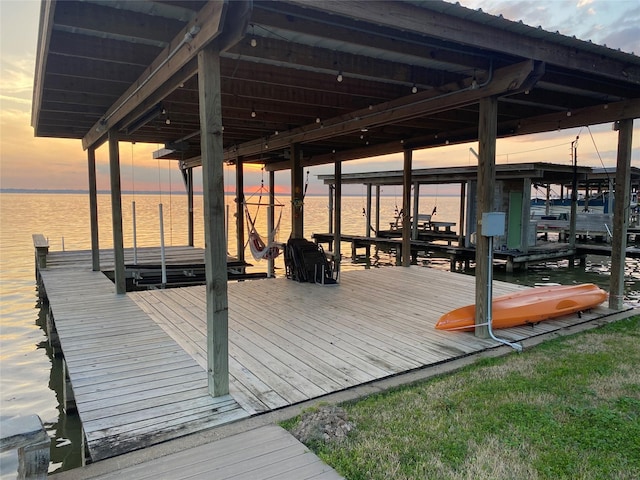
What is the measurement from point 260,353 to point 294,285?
3035mm

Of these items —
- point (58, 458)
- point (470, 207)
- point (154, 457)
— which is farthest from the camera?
point (470, 207)

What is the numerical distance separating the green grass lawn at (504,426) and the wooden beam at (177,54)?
2363mm

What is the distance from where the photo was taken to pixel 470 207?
12.1 metres

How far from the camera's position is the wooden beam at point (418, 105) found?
12.2 ft

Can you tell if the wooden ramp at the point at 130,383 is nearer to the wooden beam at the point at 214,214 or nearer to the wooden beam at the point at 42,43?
the wooden beam at the point at 214,214

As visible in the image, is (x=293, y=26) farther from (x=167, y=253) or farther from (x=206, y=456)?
(x=167, y=253)

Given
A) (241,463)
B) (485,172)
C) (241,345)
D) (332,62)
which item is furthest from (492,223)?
(241,463)

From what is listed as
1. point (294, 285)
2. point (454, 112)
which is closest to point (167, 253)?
point (294, 285)

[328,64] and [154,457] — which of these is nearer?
[154,457]

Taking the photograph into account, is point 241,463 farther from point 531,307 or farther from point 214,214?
point 531,307

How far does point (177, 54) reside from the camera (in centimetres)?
305

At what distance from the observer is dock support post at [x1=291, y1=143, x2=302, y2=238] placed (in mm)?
7359

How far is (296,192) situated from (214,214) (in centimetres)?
485

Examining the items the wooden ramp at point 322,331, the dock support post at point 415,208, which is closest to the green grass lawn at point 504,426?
the wooden ramp at point 322,331
